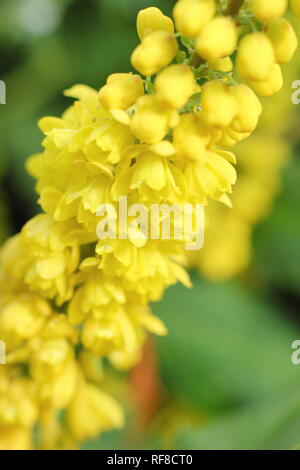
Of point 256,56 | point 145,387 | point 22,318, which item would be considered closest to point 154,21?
point 256,56

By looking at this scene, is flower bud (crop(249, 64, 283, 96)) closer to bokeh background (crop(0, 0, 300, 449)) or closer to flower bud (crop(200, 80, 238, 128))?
flower bud (crop(200, 80, 238, 128))

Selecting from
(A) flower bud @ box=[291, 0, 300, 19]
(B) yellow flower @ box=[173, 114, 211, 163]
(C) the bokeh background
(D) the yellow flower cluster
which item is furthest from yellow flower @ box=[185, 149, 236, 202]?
(D) the yellow flower cluster

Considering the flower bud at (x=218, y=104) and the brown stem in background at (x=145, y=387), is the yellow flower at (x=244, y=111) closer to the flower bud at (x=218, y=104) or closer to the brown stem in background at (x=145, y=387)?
the flower bud at (x=218, y=104)

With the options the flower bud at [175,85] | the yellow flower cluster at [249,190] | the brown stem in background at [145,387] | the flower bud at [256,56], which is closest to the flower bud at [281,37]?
the flower bud at [256,56]

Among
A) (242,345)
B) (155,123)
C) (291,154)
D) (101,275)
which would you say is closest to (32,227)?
(101,275)

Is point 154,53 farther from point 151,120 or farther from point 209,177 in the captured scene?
point 209,177
